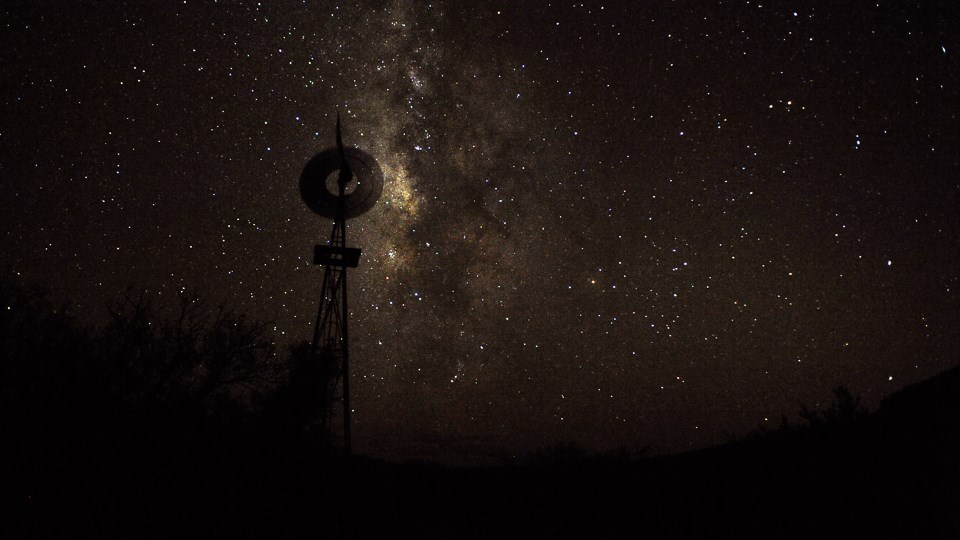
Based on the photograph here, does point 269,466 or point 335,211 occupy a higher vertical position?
point 335,211

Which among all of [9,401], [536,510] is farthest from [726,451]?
[9,401]

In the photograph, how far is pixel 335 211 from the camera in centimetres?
1416

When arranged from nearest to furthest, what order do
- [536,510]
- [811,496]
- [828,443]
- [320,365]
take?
[811,496], [828,443], [320,365], [536,510]

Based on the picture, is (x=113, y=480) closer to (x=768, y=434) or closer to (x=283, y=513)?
(x=283, y=513)

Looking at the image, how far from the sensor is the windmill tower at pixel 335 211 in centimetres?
1286

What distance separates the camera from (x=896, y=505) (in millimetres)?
7223

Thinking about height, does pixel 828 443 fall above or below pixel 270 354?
below

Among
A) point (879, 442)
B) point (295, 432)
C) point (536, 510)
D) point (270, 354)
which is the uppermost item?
point (270, 354)

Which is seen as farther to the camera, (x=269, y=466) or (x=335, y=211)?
→ (x=335, y=211)

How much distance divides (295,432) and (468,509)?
562 centimetres

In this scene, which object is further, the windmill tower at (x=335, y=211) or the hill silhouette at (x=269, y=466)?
the windmill tower at (x=335, y=211)

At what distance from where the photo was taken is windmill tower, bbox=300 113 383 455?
12.9 metres

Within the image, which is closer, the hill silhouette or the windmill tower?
the hill silhouette

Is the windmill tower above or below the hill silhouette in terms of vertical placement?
above
